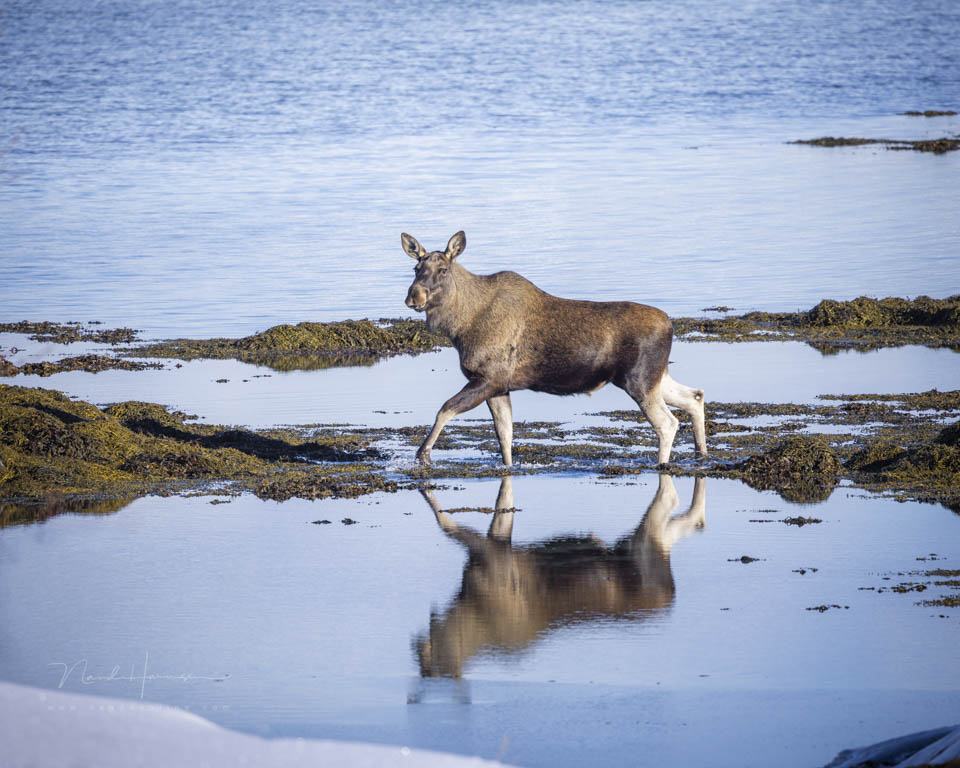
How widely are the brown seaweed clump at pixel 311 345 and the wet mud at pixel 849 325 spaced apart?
392 cm

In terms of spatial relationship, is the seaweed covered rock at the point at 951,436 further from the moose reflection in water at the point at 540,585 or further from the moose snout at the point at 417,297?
the moose snout at the point at 417,297

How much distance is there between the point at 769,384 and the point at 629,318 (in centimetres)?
439

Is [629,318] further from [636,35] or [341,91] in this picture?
[636,35]

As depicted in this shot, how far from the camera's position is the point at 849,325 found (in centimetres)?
2208

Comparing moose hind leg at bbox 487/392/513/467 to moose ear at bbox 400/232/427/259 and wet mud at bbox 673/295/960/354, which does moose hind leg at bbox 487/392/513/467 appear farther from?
wet mud at bbox 673/295/960/354

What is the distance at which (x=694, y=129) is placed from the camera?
57531 mm

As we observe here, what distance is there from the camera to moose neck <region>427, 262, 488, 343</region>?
14.5 meters

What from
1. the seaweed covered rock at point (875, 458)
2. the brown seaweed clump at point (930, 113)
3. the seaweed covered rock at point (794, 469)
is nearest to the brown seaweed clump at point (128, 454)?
the seaweed covered rock at point (794, 469)

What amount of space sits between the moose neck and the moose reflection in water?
246 cm

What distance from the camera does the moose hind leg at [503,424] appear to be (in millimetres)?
14344

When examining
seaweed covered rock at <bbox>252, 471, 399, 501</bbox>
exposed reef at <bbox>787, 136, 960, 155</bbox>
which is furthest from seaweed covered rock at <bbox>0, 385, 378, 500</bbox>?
exposed reef at <bbox>787, 136, 960, 155</bbox>

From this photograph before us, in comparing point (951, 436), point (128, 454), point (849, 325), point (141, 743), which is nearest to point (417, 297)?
point (128, 454)

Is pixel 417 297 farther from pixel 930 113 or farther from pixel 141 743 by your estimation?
pixel 930 113

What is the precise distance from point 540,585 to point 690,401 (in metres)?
4.64
